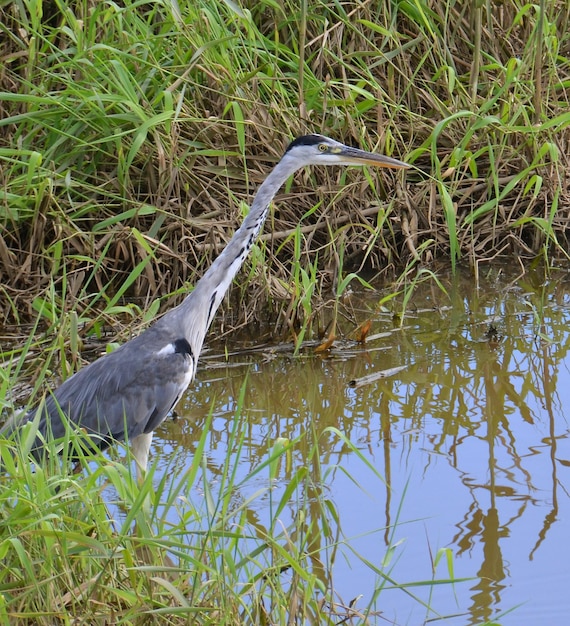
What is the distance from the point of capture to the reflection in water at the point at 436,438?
3.37 metres

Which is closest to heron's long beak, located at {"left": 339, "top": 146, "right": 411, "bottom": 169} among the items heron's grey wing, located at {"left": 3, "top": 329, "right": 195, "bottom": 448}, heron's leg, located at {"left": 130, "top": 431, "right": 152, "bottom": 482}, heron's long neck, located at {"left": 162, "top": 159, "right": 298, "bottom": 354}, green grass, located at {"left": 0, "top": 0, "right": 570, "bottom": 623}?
heron's long neck, located at {"left": 162, "top": 159, "right": 298, "bottom": 354}

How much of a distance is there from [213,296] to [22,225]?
1.60 metres

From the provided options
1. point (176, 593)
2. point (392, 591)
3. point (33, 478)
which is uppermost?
point (33, 478)

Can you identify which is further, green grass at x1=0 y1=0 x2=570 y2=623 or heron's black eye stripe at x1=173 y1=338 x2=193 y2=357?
Result: green grass at x1=0 y1=0 x2=570 y2=623

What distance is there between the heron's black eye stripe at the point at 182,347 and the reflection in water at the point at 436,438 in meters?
0.41

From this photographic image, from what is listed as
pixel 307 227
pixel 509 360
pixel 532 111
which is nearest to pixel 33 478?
pixel 509 360

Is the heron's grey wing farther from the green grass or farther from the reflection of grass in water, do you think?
→ the reflection of grass in water

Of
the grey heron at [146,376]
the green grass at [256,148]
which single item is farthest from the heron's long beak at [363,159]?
the green grass at [256,148]

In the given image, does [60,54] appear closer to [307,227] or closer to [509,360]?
[307,227]

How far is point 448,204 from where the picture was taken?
5.50 metres

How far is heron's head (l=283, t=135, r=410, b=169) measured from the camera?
4.45 metres

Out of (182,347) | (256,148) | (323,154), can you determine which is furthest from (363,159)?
(256,148)

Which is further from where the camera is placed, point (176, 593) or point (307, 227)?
A: point (307, 227)

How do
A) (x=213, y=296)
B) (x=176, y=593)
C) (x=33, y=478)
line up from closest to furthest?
1. (x=176, y=593)
2. (x=33, y=478)
3. (x=213, y=296)
